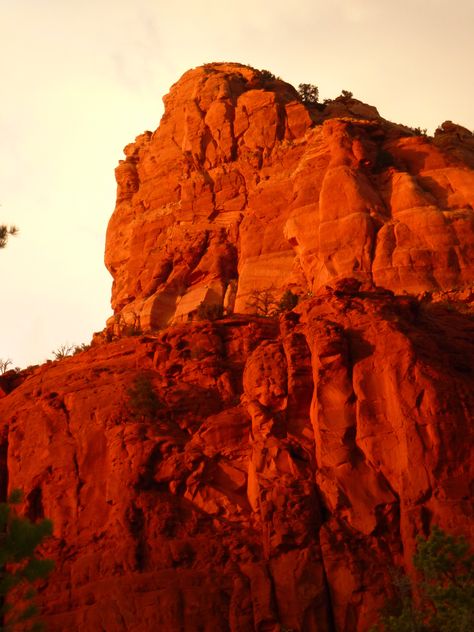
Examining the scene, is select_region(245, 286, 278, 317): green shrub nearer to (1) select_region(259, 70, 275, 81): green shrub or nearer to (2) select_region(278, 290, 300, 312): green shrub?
(2) select_region(278, 290, 300, 312): green shrub

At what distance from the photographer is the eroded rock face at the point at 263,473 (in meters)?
24.0

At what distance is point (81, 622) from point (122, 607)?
1098 millimetres

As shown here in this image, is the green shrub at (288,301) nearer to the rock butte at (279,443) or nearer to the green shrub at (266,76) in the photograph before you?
the rock butte at (279,443)

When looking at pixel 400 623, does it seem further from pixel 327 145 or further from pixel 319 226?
pixel 327 145

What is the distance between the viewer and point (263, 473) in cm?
2611

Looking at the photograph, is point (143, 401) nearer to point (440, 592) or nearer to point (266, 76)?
point (440, 592)

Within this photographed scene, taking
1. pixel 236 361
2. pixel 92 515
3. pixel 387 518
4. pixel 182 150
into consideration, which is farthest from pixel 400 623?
pixel 182 150

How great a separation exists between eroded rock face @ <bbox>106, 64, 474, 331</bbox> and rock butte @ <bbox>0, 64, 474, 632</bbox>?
18 centimetres

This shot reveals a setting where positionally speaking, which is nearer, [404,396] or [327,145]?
[404,396]

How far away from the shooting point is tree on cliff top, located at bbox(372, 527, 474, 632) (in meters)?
20.5

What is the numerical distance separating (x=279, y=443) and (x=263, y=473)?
0.94 m

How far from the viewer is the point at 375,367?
27031 millimetres

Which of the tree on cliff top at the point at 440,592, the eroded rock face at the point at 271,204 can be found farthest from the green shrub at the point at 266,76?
the tree on cliff top at the point at 440,592

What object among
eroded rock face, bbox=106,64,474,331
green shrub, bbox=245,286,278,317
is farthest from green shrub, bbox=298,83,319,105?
green shrub, bbox=245,286,278,317
